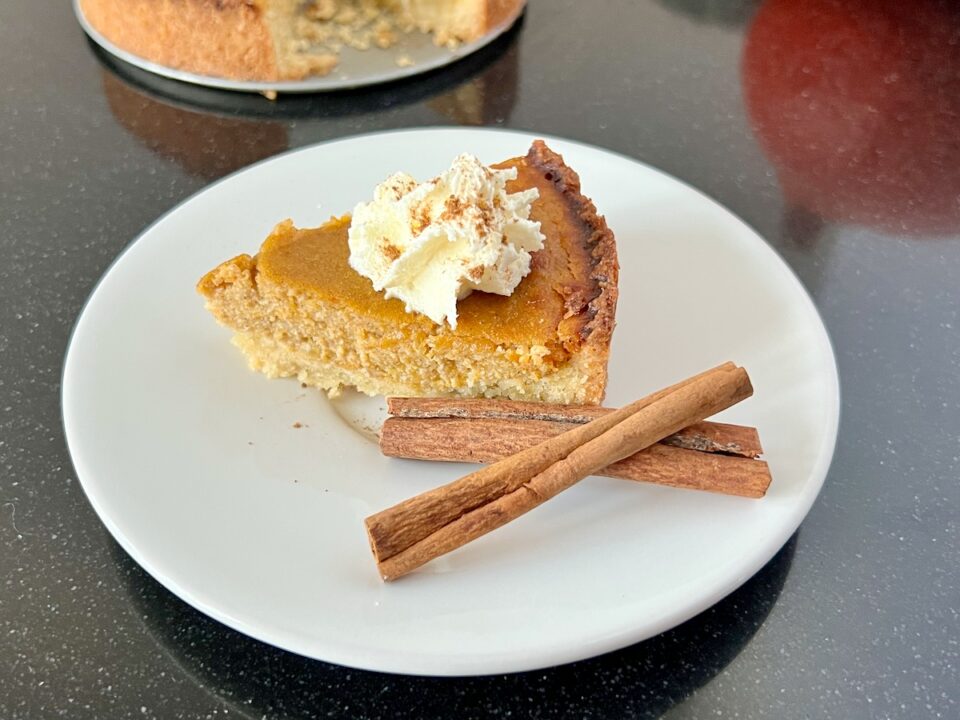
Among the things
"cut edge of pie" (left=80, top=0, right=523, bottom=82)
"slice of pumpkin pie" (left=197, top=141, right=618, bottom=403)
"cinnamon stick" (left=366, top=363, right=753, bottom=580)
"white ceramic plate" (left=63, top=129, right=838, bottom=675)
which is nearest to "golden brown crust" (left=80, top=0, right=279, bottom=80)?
"cut edge of pie" (left=80, top=0, right=523, bottom=82)

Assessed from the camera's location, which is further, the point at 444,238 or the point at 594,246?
the point at 594,246

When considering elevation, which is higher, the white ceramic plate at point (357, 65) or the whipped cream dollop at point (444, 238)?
the whipped cream dollop at point (444, 238)

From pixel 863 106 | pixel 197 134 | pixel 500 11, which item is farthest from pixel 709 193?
pixel 197 134

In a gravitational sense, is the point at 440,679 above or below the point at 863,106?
below

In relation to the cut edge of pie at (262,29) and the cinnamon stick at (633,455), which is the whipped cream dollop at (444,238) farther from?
the cut edge of pie at (262,29)

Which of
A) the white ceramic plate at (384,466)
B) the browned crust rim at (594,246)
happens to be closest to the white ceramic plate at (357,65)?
the white ceramic plate at (384,466)

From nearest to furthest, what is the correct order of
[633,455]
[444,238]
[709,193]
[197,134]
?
1. [633,455]
2. [444,238]
3. [709,193]
4. [197,134]

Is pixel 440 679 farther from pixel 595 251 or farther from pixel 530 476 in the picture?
pixel 595 251
